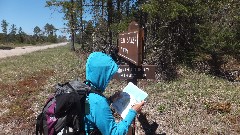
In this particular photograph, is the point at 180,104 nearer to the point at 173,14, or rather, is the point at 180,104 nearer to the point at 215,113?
the point at 215,113

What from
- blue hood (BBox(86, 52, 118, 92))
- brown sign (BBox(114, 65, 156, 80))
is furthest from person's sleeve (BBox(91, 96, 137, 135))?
brown sign (BBox(114, 65, 156, 80))

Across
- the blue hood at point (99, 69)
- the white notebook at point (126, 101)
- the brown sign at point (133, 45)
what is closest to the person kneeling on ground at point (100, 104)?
the blue hood at point (99, 69)

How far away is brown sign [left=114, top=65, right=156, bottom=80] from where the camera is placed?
6301 millimetres

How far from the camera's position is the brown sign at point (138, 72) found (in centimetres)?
630

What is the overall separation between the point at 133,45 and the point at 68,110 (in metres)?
3.32

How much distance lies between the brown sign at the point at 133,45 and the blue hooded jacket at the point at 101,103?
265 centimetres

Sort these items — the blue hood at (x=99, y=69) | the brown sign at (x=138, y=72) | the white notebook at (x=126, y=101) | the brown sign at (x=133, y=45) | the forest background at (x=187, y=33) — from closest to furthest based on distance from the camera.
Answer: the blue hood at (x=99, y=69)
the white notebook at (x=126, y=101)
the brown sign at (x=133, y=45)
the brown sign at (x=138, y=72)
the forest background at (x=187, y=33)

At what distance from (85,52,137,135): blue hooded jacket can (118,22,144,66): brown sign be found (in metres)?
2.65

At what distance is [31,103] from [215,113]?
240 inches

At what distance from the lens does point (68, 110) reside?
3.11 meters

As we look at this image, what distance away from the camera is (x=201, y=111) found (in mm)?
9273

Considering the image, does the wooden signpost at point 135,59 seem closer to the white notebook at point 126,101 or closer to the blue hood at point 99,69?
the white notebook at point 126,101

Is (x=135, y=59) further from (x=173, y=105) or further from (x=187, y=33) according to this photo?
(x=187, y=33)

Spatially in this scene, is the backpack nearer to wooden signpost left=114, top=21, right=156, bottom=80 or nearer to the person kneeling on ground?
the person kneeling on ground
